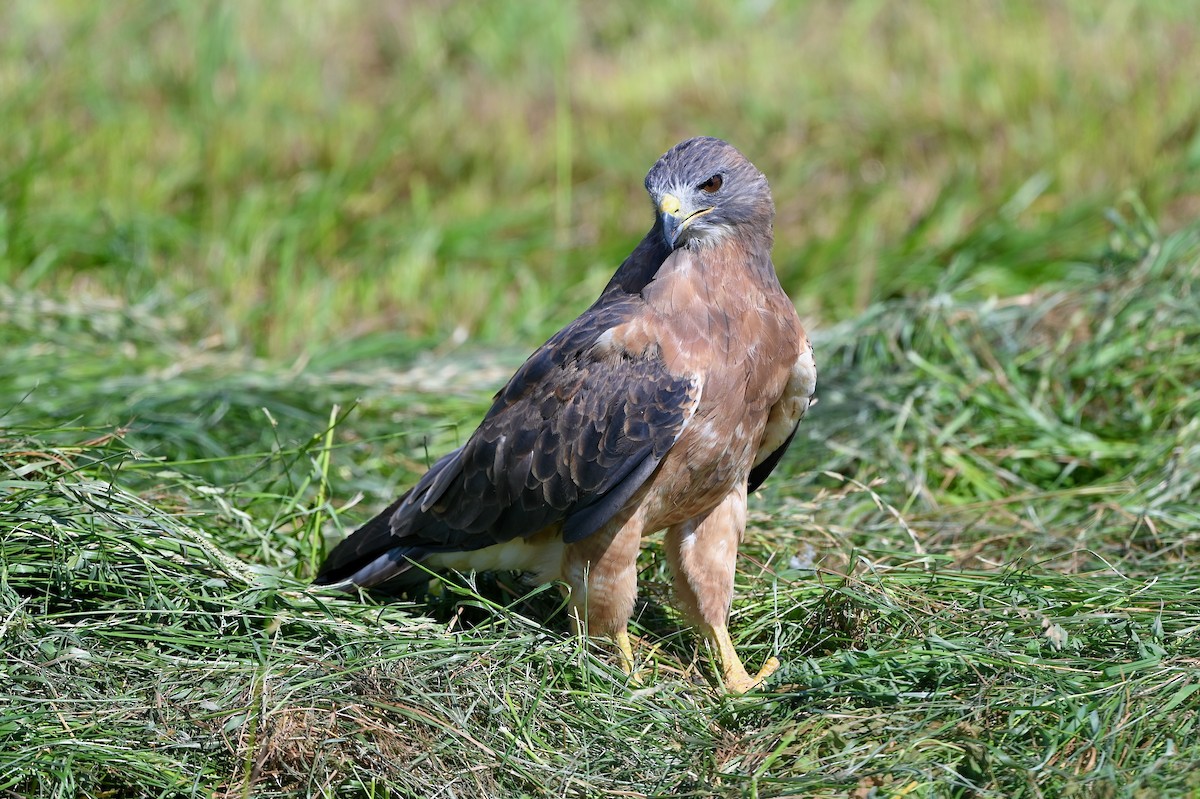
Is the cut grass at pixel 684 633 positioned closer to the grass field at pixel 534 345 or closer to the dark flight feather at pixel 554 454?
the grass field at pixel 534 345

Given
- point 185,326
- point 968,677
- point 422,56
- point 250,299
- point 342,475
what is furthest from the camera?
point 422,56

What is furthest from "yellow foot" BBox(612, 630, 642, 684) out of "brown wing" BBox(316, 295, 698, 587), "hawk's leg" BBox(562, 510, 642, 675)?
"brown wing" BBox(316, 295, 698, 587)

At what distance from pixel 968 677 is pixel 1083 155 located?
5.85m

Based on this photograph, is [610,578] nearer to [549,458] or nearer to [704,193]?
[549,458]

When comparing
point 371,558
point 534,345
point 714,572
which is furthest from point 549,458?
point 534,345

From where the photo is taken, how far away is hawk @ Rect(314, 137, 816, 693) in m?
3.84

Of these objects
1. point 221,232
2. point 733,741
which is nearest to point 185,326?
point 221,232

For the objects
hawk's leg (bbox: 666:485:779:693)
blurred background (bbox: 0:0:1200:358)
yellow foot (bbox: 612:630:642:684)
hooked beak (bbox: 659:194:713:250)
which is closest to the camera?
hooked beak (bbox: 659:194:713:250)

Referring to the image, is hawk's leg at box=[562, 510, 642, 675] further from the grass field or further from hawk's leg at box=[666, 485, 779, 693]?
hawk's leg at box=[666, 485, 779, 693]

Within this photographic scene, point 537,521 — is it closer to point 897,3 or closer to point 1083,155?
point 1083,155

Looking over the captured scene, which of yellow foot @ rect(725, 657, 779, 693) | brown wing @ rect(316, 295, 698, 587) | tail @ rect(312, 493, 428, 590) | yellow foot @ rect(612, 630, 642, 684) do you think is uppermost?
brown wing @ rect(316, 295, 698, 587)

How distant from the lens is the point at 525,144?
936 centimetres

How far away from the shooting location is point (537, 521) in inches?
162

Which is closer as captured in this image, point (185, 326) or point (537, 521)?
point (537, 521)
